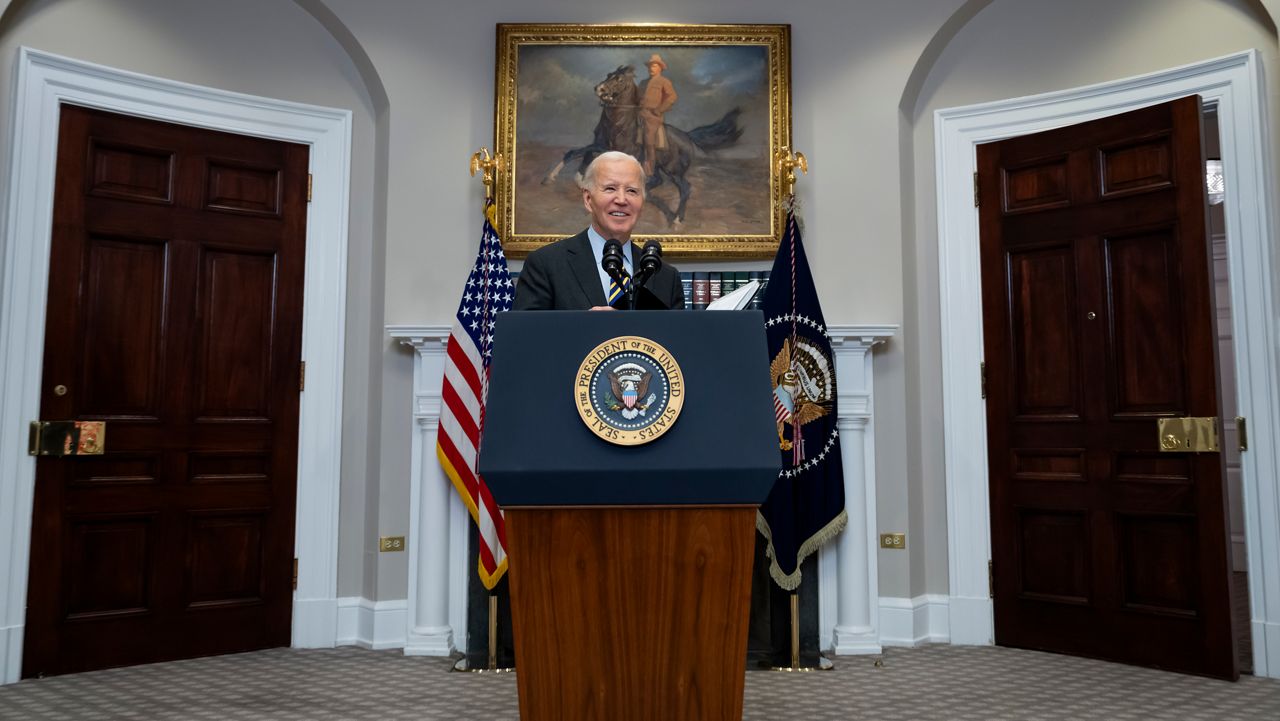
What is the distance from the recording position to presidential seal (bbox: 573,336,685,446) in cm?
206

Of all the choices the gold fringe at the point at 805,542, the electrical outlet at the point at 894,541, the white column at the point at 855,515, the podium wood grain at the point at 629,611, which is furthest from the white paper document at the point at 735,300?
the electrical outlet at the point at 894,541

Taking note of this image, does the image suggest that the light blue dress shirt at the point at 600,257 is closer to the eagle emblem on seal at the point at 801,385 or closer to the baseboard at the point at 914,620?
the eagle emblem on seal at the point at 801,385

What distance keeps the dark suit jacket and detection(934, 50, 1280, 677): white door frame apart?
268 cm

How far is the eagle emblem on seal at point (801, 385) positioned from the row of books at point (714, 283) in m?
0.36

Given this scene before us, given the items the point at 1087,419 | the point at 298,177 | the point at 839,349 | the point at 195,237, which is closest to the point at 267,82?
the point at 298,177

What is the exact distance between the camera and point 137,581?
4453mm

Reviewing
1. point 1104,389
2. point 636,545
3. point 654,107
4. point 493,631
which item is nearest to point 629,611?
point 636,545

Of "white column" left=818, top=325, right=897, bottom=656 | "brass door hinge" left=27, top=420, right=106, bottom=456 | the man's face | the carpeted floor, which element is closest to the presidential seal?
the man's face

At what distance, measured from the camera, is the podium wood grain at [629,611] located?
209 cm

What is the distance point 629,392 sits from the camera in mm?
2068

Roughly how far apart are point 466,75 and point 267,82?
105cm

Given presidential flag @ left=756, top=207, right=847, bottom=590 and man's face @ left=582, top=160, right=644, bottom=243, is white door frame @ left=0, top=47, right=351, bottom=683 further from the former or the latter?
man's face @ left=582, top=160, right=644, bottom=243

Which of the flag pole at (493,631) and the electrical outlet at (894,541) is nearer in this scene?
the flag pole at (493,631)

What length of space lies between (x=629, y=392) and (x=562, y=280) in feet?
3.03
